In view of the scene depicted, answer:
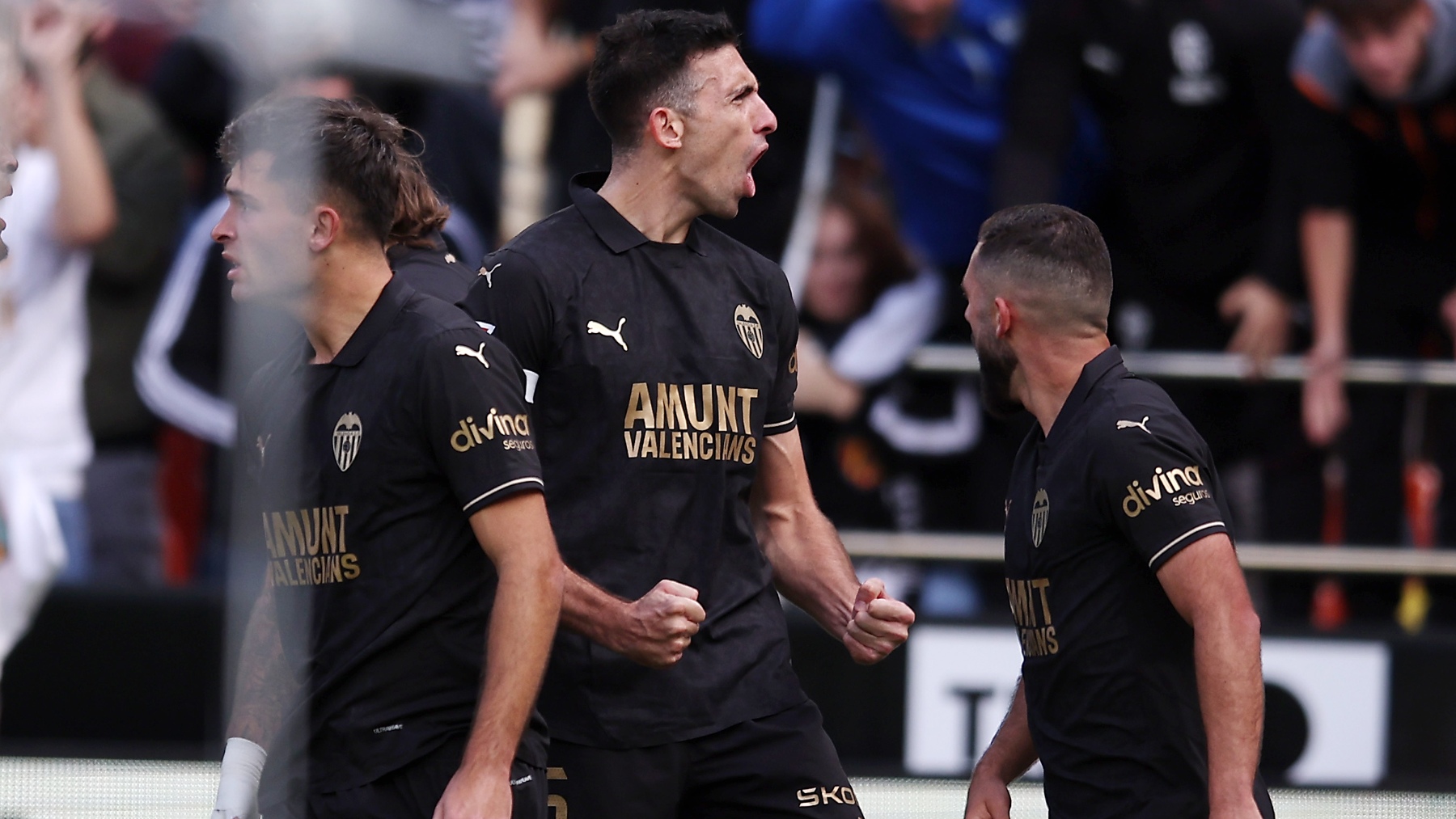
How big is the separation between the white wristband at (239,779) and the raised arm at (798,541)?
1.09 metres

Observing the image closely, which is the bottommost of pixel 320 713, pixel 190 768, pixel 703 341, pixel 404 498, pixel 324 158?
pixel 190 768

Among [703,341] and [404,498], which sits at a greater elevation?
[703,341]

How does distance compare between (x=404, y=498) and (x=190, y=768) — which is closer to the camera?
(x=404, y=498)

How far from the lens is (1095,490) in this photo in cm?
305

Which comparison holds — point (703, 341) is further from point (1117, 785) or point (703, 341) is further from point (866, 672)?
point (866, 672)

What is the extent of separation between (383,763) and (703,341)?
0.98 metres

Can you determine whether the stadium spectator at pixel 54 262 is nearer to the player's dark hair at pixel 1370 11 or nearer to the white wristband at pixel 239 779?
the white wristband at pixel 239 779

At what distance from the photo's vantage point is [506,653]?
9.20 feet

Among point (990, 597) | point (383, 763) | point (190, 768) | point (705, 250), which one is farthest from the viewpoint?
point (990, 597)

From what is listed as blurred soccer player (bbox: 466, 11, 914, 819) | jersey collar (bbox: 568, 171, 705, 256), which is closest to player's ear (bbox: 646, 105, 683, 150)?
blurred soccer player (bbox: 466, 11, 914, 819)

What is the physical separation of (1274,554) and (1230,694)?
3.20 m

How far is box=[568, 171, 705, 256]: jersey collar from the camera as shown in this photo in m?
3.48

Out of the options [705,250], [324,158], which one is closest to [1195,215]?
[705,250]

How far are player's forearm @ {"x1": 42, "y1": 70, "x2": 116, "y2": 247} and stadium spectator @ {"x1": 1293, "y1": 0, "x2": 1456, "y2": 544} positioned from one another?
3.73 m
